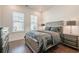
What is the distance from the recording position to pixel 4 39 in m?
1.62

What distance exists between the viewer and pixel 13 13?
1.67m

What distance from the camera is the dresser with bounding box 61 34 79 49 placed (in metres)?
1.67

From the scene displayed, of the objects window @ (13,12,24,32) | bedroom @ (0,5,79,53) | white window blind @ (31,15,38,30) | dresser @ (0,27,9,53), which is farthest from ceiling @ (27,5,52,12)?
dresser @ (0,27,9,53)

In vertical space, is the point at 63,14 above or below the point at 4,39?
above

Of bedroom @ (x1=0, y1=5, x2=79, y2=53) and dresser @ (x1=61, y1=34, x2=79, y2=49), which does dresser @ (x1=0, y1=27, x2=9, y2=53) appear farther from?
dresser @ (x1=61, y1=34, x2=79, y2=49)

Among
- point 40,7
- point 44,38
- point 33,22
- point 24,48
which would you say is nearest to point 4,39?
point 24,48

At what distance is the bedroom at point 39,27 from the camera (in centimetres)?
165

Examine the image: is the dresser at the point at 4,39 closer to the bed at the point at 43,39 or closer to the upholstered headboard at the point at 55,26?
the bed at the point at 43,39

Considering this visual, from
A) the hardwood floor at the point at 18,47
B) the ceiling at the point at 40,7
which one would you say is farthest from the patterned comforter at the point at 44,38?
the ceiling at the point at 40,7

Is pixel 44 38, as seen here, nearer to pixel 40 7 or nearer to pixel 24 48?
pixel 24 48

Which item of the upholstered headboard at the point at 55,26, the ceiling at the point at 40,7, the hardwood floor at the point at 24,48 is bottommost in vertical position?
the hardwood floor at the point at 24,48

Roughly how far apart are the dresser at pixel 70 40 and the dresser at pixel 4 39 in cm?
125

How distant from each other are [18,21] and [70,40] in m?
1.28

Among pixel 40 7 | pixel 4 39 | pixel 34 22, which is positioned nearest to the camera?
pixel 4 39
